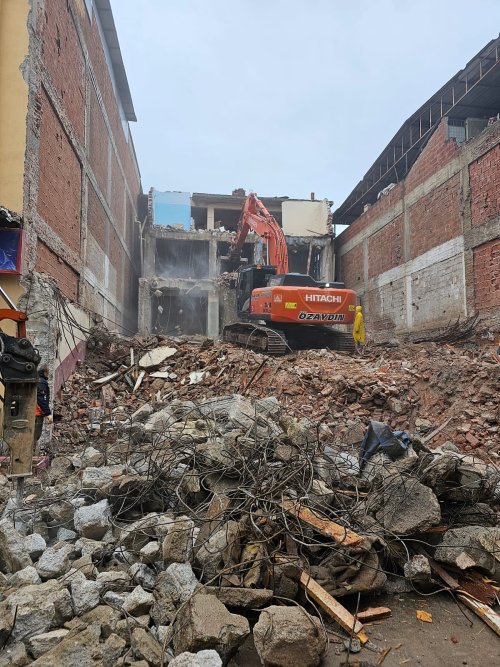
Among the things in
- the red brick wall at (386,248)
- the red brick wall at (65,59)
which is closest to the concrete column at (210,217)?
the red brick wall at (386,248)

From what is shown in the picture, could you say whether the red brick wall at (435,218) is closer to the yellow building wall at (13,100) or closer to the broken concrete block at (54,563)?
the yellow building wall at (13,100)

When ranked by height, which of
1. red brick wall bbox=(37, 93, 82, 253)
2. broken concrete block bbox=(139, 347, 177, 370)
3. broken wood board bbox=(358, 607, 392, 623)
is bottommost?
broken wood board bbox=(358, 607, 392, 623)

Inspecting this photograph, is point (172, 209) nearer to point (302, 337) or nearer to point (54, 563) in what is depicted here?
point (302, 337)

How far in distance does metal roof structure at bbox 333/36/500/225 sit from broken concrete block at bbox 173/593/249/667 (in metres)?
15.9

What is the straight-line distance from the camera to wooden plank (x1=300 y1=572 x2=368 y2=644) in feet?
8.65

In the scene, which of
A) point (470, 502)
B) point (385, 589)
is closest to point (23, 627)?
point (385, 589)

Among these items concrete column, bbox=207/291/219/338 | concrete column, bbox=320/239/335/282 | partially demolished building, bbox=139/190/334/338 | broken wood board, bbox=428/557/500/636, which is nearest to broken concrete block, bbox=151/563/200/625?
broken wood board, bbox=428/557/500/636

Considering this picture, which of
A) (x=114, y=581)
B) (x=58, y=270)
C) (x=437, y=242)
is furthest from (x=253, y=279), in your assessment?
(x=114, y=581)

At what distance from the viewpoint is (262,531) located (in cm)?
316

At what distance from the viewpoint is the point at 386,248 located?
18.0 meters

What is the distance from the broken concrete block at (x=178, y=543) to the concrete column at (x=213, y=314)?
1796 cm

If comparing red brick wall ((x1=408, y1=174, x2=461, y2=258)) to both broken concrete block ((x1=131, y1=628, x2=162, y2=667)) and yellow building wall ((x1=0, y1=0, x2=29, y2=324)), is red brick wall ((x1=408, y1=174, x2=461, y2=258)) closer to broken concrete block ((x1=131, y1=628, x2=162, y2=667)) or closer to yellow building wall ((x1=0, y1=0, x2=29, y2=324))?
yellow building wall ((x1=0, y1=0, x2=29, y2=324))

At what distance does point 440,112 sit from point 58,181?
14.3 m

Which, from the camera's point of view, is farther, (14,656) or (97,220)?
(97,220)
